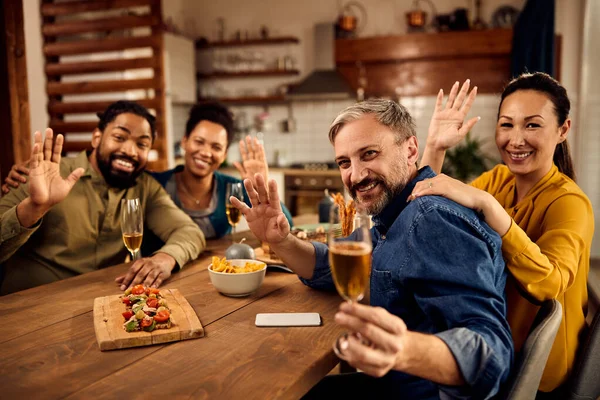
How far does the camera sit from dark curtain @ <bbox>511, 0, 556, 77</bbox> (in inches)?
155

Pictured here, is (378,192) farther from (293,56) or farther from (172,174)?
(293,56)

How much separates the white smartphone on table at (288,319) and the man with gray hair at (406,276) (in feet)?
0.54

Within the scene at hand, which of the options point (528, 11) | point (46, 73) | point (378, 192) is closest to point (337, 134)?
point (378, 192)

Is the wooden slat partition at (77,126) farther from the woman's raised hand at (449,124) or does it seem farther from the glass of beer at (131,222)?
A: the woman's raised hand at (449,124)

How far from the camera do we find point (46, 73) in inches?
144

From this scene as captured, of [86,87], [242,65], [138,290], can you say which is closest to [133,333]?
[138,290]

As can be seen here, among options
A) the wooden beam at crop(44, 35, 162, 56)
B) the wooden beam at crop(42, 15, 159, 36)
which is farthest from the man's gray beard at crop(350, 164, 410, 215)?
the wooden beam at crop(42, 15, 159, 36)

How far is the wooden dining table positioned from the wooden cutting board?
0.02m

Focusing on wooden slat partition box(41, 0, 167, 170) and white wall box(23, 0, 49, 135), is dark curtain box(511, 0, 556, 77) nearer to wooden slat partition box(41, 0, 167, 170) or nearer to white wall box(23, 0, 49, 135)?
wooden slat partition box(41, 0, 167, 170)

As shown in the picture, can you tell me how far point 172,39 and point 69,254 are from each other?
4200mm

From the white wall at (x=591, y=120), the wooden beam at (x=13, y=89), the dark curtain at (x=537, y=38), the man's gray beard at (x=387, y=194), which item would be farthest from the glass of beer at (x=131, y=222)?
the white wall at (x=591, y=120)

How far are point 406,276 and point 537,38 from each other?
3788 millimetres

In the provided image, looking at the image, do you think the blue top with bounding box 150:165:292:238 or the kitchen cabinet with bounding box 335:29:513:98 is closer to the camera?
the blue top with bounding box 150:165:292:238

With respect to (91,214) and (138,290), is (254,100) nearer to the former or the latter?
(91,214)
